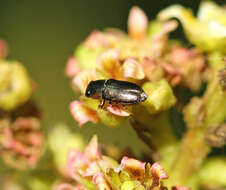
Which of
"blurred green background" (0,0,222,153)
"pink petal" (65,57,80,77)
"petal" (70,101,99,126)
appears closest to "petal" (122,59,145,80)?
"petal" (70,101,99,126)

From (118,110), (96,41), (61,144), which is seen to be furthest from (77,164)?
(61,144)

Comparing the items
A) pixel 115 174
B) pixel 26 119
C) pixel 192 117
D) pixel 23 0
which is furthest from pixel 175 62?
pixel 23 0

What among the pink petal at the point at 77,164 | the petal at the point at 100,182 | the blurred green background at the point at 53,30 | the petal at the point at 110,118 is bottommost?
the petal at the point at 100,182

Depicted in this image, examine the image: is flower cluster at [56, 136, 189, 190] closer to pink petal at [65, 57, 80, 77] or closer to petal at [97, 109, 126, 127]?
petal at [97, 109, 126, 127]

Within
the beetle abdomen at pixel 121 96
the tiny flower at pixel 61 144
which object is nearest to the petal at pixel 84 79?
the beetle abdomen at pixel 121 96

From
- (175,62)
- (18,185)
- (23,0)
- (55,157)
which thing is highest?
(23,0)

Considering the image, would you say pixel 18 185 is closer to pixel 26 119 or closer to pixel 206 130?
pixel 26 119

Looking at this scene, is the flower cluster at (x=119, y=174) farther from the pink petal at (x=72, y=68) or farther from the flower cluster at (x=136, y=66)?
the pink petal at (x=72, y=68)
